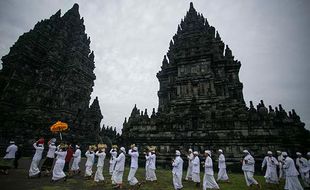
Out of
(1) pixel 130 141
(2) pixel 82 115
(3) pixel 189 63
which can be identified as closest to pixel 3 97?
(2) pixel 82 115

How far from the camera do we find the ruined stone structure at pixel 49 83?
24.8m

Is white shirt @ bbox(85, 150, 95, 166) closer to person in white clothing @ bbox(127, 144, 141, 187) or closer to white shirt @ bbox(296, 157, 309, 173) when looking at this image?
person in white clothing @ bbox(127, 144, 141, 187)

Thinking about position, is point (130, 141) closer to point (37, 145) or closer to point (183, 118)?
point (183, 118)

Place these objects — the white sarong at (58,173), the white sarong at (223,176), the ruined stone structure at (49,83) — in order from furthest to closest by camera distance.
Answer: the ruined stone structure at (49,83), the white sarong at (223,176), the white sarong at (58,173)

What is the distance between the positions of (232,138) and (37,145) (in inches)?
657

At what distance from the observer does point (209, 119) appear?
19.5 meters

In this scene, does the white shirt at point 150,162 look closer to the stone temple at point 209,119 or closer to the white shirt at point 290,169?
the white shirt at point 290,169

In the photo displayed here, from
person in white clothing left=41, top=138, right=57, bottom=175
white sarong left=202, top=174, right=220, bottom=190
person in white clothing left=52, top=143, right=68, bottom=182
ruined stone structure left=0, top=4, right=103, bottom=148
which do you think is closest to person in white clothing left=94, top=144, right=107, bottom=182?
person in white clothing left=52, top=143, right=68, bottom=182

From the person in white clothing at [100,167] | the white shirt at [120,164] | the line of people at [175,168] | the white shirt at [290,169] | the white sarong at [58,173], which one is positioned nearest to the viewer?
the white shirt at [290,169]

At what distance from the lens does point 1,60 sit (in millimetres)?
29844

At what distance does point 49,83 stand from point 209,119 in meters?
26.8

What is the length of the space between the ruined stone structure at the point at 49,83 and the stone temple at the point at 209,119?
13065 millimetres

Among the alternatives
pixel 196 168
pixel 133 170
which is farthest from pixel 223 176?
pixel 133 170

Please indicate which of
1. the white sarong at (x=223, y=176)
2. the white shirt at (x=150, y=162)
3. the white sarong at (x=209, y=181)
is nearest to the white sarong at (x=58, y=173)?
the white shirt at (x=150, y=162)
